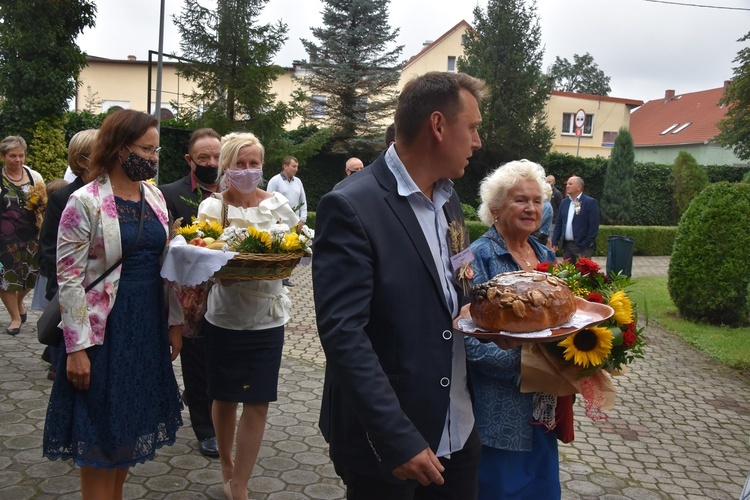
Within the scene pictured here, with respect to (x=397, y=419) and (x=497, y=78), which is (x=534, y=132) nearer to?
(x=497, y=78)

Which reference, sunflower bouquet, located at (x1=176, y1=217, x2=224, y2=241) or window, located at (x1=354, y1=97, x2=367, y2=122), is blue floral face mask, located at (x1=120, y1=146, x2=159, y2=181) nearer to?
sunflower bouquet, located at (x1=176, y1=217, x2=224, y2=241)

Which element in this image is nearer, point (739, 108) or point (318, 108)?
point (318, 108)

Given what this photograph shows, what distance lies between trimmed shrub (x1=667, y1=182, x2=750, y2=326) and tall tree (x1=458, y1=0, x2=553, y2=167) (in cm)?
1932

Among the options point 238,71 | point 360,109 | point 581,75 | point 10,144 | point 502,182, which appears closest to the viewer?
point 502,182

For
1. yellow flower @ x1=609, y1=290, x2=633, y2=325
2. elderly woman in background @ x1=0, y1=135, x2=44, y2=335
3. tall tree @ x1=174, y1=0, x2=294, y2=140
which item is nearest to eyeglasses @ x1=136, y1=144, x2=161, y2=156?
yellow flower @ x1=609, y1=290, x2=633, y2=325

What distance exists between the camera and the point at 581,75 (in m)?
74.5

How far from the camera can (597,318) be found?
107 inches

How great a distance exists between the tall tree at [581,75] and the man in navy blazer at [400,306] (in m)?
75.6

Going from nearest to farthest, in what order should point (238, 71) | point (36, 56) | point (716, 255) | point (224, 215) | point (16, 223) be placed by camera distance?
1. point (224, 215)
2. point (16, 223)
3. point (716, 255)
4. point (36, 56)
5. point (238, 71)

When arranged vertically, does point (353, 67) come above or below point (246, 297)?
above

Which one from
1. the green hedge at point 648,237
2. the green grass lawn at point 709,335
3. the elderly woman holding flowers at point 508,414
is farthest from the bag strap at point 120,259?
the green hedge at point 648,237

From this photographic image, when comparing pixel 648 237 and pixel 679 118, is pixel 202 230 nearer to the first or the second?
pixel 648 237

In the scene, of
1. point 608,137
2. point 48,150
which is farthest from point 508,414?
point 608,137

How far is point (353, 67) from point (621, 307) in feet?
91.9
